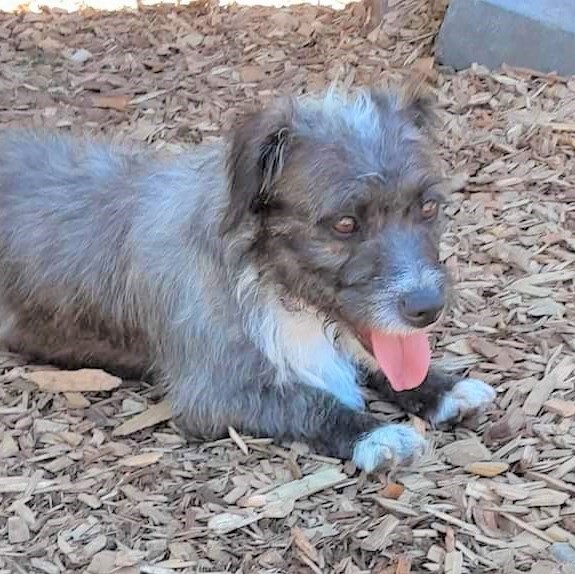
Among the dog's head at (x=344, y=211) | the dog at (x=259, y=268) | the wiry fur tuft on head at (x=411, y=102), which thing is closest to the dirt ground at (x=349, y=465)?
the dog at (x=259, y=268)

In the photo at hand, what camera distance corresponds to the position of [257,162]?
3.93 metres

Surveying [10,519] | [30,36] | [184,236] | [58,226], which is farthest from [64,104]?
[10,519]

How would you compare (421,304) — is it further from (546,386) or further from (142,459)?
(142,459)

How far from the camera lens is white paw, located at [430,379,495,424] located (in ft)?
14.6

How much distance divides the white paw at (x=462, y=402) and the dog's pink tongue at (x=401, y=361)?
0.30m

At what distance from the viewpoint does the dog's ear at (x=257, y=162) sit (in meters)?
3.94

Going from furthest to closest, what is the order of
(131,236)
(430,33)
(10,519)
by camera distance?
(430,33) < (131,236) < (10,519)

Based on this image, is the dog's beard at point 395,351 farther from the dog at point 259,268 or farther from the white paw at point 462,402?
the white paw at point 462,402

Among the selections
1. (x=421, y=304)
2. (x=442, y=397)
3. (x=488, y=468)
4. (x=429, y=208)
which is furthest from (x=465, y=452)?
(x=429, y=208)

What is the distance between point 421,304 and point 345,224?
35 cm

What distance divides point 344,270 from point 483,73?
2.97m

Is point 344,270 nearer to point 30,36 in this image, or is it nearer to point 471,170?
point 471,170

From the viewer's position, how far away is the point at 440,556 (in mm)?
3945

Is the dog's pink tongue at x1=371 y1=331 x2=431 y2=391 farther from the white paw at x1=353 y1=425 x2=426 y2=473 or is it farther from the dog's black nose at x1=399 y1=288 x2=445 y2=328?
the dog's black nose at x1=399 y1=288 x2=445 y2=328
